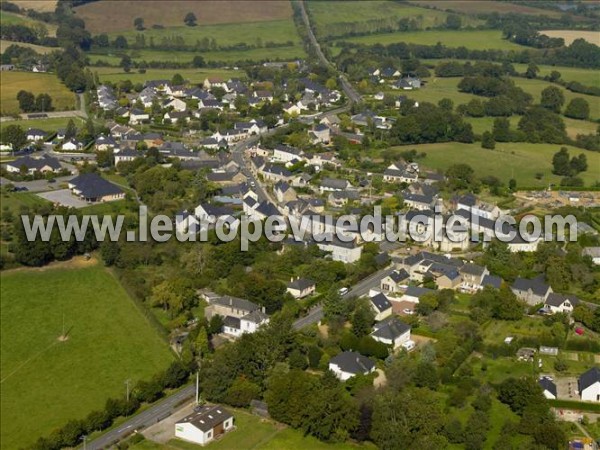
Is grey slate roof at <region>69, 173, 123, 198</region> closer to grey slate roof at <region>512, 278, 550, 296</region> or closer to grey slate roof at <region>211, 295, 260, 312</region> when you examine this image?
grey slate roof at <region>211, 295, 260, 312</region>

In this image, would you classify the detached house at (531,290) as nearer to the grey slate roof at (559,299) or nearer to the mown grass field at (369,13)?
the grey slate roof at (559,299)

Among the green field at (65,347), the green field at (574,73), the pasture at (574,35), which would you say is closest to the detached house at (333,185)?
the green field at (65,347)

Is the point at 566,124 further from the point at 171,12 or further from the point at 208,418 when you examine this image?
the point at 171,12


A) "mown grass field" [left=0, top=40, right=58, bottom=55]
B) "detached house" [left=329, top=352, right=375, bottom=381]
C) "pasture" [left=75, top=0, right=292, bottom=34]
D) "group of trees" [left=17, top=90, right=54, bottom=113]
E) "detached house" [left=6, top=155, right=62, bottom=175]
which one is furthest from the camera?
"pasture" [left=75, top=0, right=292, bottom=34]

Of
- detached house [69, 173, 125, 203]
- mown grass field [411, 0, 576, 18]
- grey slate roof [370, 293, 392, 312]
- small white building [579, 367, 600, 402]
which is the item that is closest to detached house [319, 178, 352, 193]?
detached house [69, 173, 125, 203]

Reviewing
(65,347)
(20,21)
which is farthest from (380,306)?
(20,21)
